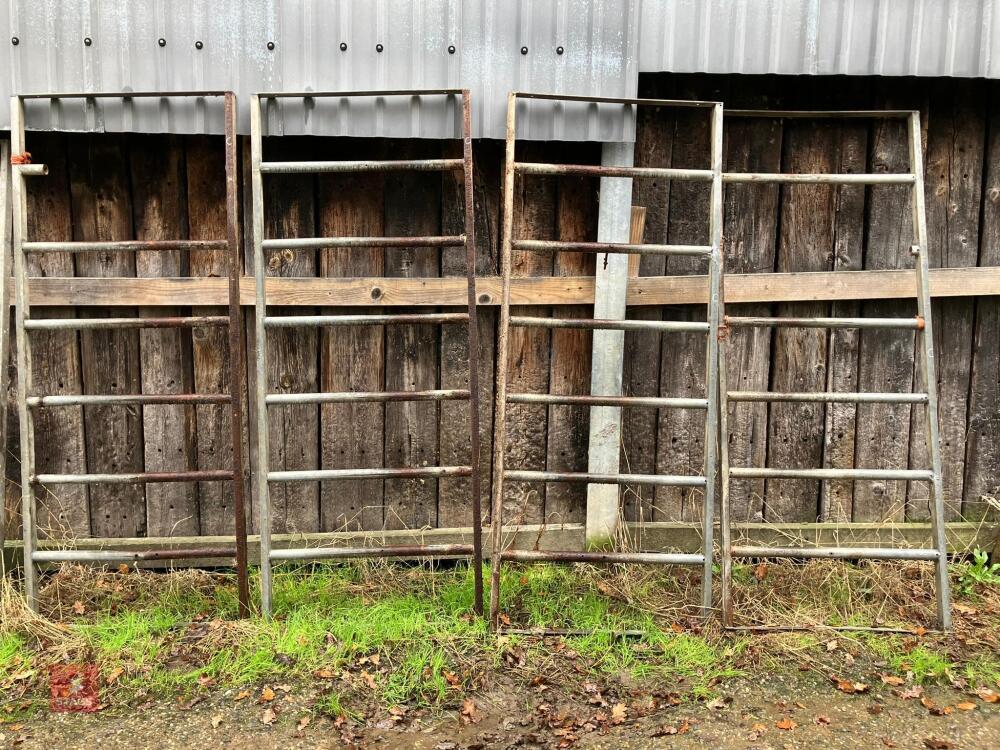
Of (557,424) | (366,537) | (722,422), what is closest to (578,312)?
Answer: (557,424)

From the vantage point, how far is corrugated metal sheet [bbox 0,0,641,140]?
11.8 feet

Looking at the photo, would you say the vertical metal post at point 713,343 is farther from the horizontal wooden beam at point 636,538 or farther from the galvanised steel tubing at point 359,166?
the galvanised steel tubing at point 359,166

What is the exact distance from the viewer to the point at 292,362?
401cm

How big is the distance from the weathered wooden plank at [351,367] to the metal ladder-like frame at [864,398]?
1.66 m

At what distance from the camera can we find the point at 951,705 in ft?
10.4

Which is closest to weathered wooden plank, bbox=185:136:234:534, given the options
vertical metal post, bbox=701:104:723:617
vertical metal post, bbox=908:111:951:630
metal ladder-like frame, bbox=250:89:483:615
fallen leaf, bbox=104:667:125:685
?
metal ladder-like frame, bbox=250:89:483:615

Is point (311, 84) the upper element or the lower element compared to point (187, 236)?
upper

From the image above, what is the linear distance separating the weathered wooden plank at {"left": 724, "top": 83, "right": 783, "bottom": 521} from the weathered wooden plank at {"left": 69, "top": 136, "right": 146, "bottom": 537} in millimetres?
2922

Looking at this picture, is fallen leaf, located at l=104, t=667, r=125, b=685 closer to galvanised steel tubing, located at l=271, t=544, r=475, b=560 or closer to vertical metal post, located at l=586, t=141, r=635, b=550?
galvanised steel tubing, located at l=271, t=544, r=475, b=560

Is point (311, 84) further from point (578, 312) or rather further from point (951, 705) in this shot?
point (951, 705)

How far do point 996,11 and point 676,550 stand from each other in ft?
9.75

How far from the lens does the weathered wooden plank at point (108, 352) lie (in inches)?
151

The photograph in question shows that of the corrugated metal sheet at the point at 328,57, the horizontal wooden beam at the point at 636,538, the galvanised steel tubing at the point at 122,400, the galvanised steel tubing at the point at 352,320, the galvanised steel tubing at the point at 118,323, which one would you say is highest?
the corrugated metal sheet at the point at 328,57

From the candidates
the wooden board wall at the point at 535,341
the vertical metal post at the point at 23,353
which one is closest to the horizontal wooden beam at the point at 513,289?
the wooden board wall at the point at 535,341
